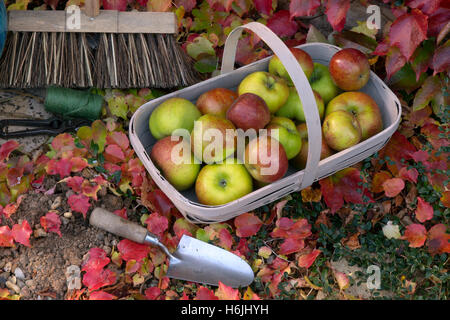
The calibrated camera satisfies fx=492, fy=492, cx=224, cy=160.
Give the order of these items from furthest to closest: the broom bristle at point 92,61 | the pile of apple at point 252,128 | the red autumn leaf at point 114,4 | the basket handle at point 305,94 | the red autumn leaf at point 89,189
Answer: the red autumn leaf at point 114,4, the broom bristle at point 92,61, the red autumn leaf at point 89,189, the pile of apple at point 252,128, the basket handle at point 305,94

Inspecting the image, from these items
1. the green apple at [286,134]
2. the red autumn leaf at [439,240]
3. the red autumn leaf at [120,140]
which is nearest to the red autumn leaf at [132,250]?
the red autumn leaf at [120,140]

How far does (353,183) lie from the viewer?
1.62 m

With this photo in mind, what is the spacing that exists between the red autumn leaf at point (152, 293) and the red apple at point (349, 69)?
2.94 feet

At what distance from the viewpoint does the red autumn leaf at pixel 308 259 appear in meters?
Answer: 1.46

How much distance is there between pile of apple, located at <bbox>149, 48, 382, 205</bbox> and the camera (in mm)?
1438

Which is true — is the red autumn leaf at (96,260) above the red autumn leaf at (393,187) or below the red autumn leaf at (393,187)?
below

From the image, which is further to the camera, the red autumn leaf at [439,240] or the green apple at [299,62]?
the green apple at [299,62]

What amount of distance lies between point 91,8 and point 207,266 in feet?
3.28

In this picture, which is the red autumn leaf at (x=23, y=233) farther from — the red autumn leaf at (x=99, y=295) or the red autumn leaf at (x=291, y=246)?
the red autumn leaf at (x=291, y=246)

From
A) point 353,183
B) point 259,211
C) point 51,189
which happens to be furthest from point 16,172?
point 353,183

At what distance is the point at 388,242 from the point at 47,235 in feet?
3.36

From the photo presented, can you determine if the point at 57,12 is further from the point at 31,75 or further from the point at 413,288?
the point at 413,288

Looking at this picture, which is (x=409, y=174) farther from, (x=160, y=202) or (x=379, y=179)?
(x=160, y=202)

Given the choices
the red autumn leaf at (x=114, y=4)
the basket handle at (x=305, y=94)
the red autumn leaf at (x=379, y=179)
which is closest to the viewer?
the basket handle at (x=305, y=94)
